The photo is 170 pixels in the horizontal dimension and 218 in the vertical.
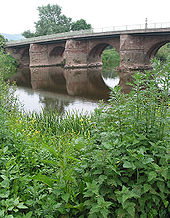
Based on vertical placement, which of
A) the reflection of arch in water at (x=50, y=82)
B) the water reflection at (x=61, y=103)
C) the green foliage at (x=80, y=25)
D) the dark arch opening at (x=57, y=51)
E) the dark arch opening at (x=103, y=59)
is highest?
the green foliage at (x=80, y=25)

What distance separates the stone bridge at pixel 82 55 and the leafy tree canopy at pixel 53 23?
14009 millimetres

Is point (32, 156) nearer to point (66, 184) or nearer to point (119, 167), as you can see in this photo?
point (66, 184)

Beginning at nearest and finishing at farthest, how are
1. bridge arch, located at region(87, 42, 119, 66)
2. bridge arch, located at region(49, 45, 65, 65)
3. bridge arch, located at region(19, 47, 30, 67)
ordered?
bridge arch, located at region(87, 42, 119, 66), bridge arch, located at region(49, 45, 65, 65), bridge arch, located at region(19, 47, 30, 67)

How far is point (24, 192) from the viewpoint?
2641 mm

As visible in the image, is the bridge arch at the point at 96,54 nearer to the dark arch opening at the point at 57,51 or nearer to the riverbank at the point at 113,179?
the dark arch opening at the point at 57,51

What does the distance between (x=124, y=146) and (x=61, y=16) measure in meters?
62.5

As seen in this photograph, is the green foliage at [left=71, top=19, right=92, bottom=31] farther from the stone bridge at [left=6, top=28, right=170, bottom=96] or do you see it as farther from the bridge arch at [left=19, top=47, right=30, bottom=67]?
the bridge arch at [left=19, top=47, right=30, bottom=67]

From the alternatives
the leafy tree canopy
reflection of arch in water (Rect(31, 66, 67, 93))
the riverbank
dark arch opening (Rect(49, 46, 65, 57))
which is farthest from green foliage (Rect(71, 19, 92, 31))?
the riverbank

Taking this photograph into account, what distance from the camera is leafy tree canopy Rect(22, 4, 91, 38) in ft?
181

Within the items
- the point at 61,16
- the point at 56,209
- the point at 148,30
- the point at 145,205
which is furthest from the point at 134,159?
the point at 61,16

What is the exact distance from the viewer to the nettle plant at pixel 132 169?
2234mm

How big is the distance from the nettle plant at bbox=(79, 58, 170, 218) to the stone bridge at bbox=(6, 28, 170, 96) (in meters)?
11.6

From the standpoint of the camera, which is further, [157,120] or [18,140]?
[18,140]

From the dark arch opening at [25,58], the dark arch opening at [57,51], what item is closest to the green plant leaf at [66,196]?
the dark arch opening at [57,51]
